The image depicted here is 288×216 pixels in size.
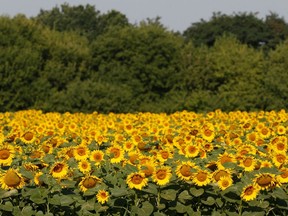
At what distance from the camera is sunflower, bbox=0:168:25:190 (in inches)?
183

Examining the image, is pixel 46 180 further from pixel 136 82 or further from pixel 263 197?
pixel 136 82

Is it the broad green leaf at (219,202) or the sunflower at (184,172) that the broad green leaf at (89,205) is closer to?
the sunflower at (184,172)

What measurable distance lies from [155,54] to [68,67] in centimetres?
380

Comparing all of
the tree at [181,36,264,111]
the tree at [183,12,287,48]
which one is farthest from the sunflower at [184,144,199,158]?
the tree at [183,12,287,48]

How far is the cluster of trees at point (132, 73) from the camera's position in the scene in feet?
76.4

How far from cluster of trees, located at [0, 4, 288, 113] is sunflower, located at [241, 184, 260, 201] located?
→ 1754 cm

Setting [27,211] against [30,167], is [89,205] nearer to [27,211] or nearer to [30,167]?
[27,211]

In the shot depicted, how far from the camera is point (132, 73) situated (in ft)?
85.0

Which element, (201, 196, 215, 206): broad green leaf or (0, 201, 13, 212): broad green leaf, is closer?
(0, 201, 13, 212): broad green leaf

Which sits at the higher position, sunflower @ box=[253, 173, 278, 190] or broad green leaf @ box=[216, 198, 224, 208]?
sunflower @ box=[253, 173, 278, 190]

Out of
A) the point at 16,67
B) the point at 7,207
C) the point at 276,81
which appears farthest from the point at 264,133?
the point at 16,67

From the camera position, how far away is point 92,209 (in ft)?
15.5

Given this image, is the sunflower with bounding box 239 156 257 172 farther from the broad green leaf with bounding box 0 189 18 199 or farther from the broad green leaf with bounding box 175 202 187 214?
the broad green leaf with bounding box 0 189 18 199

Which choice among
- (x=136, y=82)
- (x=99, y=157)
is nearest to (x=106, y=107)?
(x=136, y=82)
